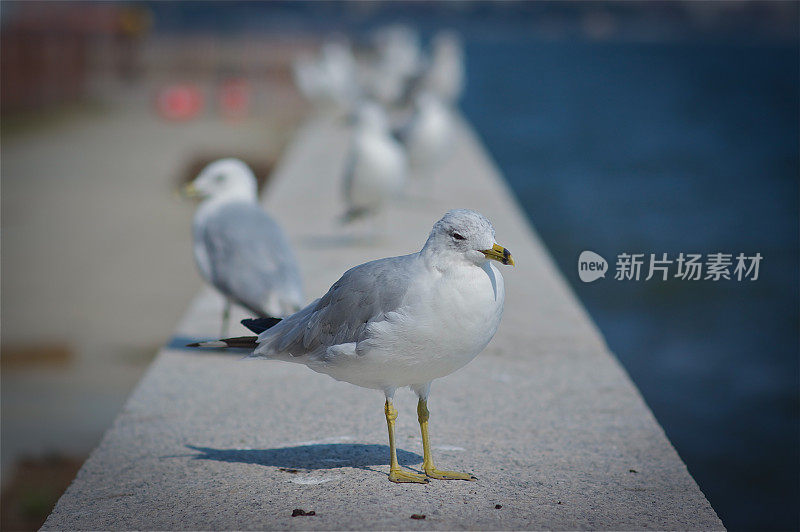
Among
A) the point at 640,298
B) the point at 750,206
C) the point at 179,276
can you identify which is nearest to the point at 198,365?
the point at 179,276

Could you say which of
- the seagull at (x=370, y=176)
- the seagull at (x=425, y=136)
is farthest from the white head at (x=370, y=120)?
the seagull at (x=425, y=136)

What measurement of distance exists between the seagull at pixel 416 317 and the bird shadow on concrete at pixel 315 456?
0.27 meters

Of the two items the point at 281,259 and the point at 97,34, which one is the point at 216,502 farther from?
the point at 97,34

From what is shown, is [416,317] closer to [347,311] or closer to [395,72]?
[347,311]

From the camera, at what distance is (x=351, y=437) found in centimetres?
409

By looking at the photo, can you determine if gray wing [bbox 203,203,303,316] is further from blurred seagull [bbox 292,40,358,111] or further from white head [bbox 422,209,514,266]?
blurred seagull [bbox 292,40,358,111]

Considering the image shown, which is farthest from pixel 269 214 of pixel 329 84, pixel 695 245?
pixel 329 84

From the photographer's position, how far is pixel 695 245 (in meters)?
14.0

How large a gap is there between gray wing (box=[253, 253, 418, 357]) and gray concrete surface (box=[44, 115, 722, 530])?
49 centimetres

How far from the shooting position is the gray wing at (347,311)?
3330 mm

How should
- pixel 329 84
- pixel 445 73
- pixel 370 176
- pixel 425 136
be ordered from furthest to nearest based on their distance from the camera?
1. pixel 329 84
2. pixel 445 73
3. pixel 425 136
4. pixel 370 176

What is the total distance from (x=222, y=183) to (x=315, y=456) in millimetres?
2129

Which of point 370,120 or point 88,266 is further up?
point 370,120

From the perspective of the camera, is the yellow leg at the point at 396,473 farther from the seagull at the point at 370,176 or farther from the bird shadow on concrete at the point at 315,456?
the seagull at the point at 370,176
